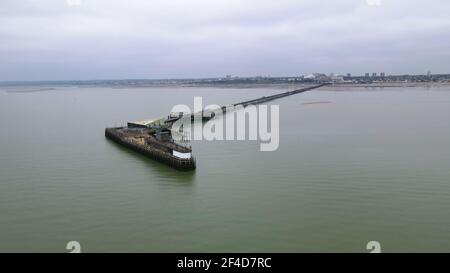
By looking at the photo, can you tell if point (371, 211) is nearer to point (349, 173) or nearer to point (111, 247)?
point (349, 173)

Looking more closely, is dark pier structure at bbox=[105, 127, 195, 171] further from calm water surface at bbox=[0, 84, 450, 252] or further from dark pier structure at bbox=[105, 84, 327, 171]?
calm water surface at bbox=[0, 84, 450, 252]

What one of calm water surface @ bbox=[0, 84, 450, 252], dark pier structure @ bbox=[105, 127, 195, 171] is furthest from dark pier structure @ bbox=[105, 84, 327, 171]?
calm water surface @ bbox=[0, 84, 450, 252]

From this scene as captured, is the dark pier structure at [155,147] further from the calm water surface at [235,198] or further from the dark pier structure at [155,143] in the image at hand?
the calm water surface at [235,198]

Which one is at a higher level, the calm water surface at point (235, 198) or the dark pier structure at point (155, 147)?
the dark pier structure at point (155, 147)

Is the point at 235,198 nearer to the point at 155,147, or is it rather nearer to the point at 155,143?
the point at 155,147

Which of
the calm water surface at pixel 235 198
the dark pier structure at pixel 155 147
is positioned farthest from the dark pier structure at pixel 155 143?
the calm water surface at pixel 235 198

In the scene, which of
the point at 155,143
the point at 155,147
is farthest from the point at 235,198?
the point at 155,143

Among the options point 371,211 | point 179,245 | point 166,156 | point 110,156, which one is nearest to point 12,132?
point 110,156

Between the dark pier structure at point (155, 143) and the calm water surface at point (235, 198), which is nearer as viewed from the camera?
the calm water surface at point (235, 198)
